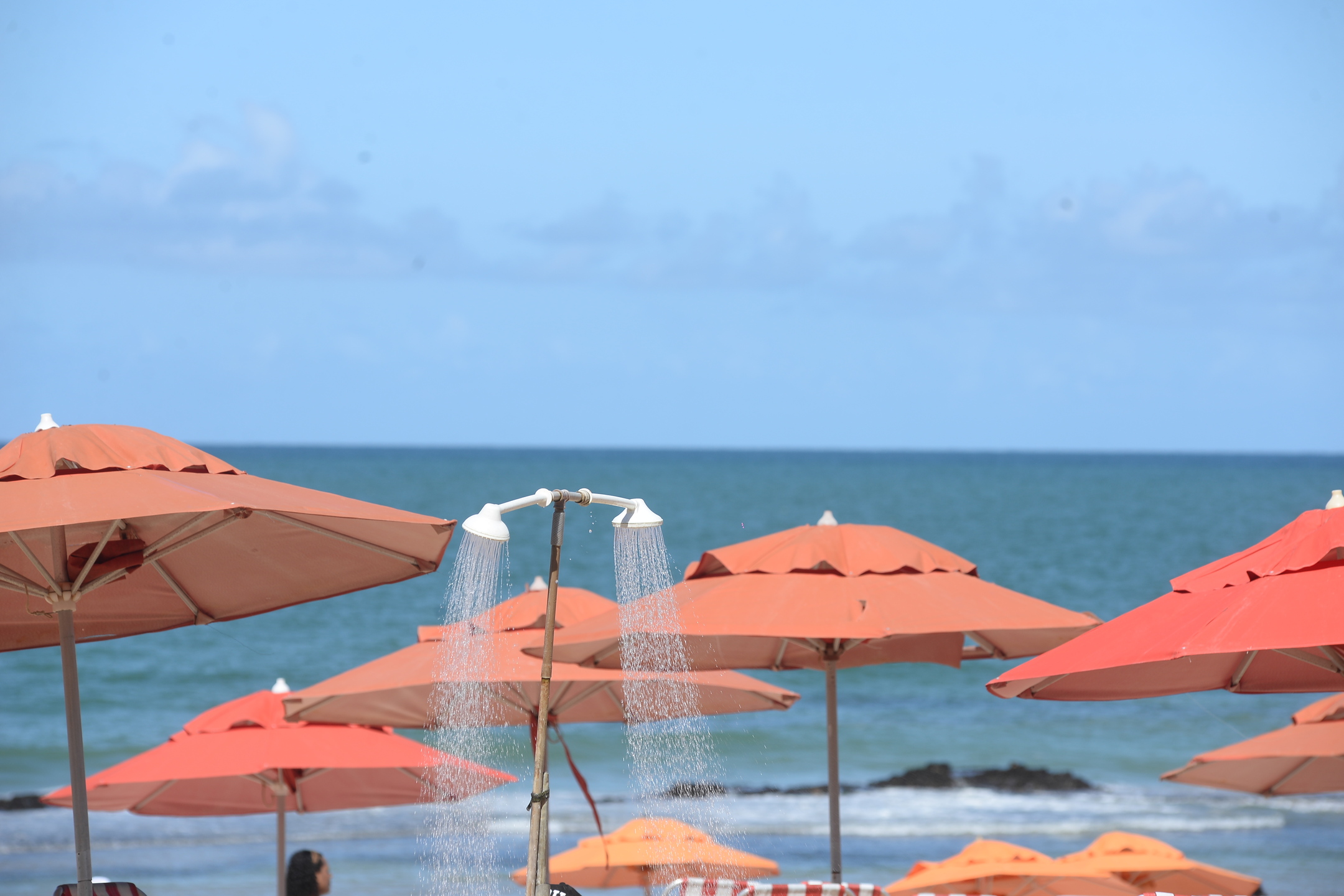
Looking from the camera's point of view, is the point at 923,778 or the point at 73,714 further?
the point at 923,778

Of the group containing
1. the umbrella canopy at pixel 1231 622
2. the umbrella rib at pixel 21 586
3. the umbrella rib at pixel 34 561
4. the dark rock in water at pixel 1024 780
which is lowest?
the dark rock in water at pixel 1024 780

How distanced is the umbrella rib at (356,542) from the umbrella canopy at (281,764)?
129 centimetres

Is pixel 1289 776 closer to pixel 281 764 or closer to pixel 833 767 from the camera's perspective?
pixel 833 767

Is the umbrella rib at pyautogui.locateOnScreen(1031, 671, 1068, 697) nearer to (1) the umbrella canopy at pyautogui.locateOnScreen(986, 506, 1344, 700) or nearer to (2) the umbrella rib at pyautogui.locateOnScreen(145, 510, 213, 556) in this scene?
(1) the umbrella canopy at pyautogui.locateOnScreen(986, 506, 1344, 700)

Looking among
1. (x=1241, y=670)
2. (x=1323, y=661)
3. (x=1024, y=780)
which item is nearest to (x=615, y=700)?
(x=1241, y=670)

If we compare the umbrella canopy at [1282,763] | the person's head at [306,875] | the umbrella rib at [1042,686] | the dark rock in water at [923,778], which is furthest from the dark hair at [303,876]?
the dark rock in water at [923,778]

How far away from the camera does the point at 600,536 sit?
64.8 metres

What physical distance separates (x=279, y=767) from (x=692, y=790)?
543 centimetres

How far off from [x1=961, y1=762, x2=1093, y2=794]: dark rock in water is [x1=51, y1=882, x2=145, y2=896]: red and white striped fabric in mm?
17982

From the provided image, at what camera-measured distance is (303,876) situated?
7.30m

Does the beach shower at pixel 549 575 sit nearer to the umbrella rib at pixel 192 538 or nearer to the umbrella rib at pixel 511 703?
the umbrella rib at pixel 192 538

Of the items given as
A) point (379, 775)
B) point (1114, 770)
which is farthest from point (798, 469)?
point (379, 775)

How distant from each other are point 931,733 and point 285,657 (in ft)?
53.3

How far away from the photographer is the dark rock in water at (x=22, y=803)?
18.7m
